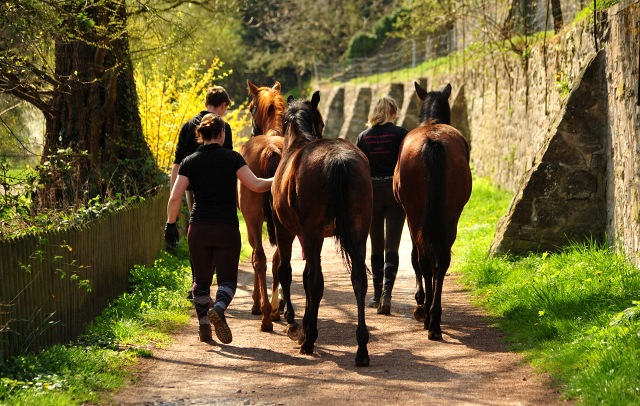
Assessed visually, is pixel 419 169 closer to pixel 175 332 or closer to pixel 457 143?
pixel 457 143

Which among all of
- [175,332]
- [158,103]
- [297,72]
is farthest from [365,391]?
[297,72]

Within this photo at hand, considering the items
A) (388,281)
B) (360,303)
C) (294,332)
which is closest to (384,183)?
(388,281)

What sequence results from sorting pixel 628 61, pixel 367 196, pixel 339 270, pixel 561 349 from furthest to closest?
1. pixel 339 270
2. pixel 628 61
3. pixel 367 196
4. pixel 561 349

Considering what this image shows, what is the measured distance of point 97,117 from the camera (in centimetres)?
920

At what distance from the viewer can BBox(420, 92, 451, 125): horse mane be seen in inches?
264

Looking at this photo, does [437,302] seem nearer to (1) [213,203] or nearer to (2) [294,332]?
(2) [294,332]

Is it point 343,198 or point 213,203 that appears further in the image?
point 213,203

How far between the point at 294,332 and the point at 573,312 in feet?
8.03

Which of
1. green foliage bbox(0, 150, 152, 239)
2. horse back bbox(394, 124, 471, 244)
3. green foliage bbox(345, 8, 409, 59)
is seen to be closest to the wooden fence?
green foliage bbox(0, 150, 152, 239)

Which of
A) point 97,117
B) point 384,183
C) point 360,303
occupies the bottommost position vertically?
point 360,303

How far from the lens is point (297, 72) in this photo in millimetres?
47719

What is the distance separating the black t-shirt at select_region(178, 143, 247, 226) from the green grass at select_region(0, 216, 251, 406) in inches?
48.3

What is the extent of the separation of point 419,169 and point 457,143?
0.45 metres

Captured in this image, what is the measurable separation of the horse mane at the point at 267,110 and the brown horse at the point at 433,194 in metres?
1.55
